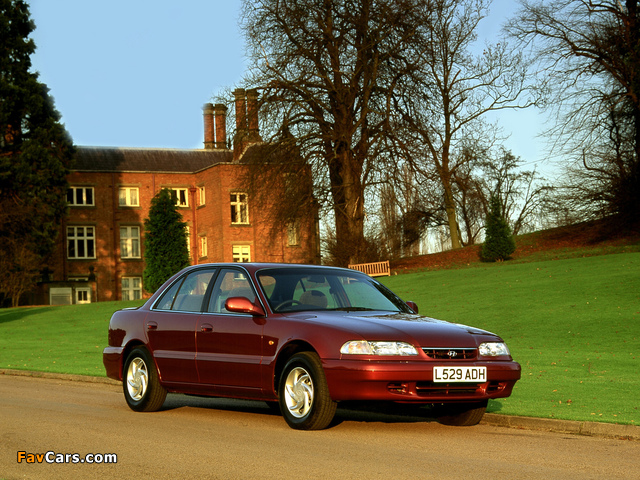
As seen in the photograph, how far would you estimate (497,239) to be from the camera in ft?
157

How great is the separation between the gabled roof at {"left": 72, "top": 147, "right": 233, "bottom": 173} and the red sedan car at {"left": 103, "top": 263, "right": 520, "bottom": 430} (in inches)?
2312

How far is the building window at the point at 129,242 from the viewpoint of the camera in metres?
68.0

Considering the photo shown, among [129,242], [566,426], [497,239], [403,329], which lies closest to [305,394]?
[403,329]

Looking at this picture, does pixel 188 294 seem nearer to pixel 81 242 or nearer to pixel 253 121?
pixel 253 121

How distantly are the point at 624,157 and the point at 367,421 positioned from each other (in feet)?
128

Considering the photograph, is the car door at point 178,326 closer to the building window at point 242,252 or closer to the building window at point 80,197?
the building window at point 242,252

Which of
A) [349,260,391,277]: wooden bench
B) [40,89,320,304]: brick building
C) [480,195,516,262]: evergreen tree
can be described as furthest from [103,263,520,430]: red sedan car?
[40,89,320,304]: brick building

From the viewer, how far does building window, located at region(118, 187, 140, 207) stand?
68.2m

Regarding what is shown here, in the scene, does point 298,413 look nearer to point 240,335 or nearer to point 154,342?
point 240,335

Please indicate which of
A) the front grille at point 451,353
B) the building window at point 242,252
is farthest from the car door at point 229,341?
the building window at point 242,252

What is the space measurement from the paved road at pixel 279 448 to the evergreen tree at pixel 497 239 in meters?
38.1

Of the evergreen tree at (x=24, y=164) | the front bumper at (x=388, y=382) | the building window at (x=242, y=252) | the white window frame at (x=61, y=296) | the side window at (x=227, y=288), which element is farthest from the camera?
the building window at (x=242, y=252)

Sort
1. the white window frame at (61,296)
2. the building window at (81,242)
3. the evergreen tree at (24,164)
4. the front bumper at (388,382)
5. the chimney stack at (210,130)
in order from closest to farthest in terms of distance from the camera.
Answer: the front bumper at (388,382)
the evergreen tree at (24,164)
the white window frame at (61,296)
the building window at (81,242)
the chimney stack at (210,130)

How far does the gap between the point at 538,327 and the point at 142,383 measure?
1660 cm
